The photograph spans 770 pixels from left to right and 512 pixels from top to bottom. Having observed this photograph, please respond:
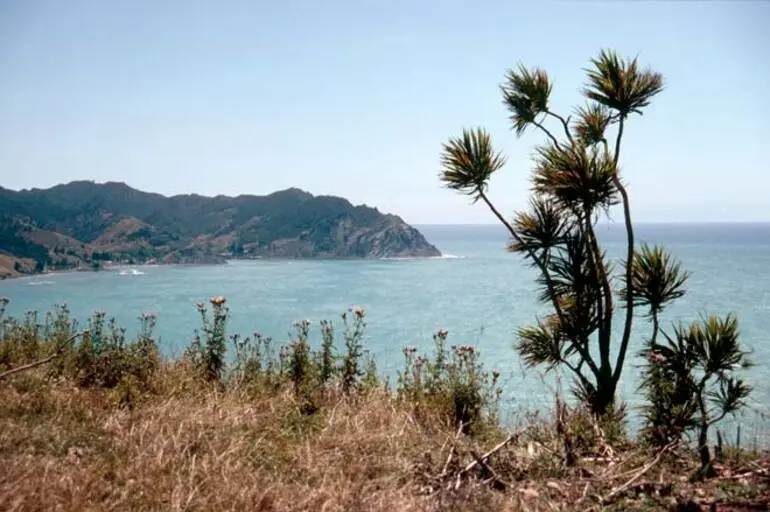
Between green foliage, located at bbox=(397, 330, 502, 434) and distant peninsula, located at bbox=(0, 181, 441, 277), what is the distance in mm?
127652

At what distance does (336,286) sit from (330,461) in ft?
243

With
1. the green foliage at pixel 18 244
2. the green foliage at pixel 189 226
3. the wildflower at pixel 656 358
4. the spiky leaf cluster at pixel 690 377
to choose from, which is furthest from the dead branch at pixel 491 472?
the green foliage at pixel 189 226

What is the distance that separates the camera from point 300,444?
427 cm

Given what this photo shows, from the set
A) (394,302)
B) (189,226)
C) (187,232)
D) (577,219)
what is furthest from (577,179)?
(189,226)

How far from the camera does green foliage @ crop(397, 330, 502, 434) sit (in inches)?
209

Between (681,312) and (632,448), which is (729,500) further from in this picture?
(681,312)

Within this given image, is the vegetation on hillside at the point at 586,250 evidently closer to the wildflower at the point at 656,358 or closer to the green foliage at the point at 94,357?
the wildflower at the point at 656,358

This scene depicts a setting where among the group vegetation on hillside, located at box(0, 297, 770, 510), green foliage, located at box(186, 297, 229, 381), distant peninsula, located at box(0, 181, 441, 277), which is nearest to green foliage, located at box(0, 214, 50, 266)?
distant peninsula, located at box(0, 181, 441, 277)

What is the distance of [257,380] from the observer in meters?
6.01

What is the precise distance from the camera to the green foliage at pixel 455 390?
5297mm

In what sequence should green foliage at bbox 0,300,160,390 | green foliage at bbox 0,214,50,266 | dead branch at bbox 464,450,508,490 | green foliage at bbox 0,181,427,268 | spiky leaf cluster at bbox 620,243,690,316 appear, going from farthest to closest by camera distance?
green foliage at bbox 0,181,427,268 < green foliage at bbox 0,214,50,266 < spiky leaf cluster at bbox 620,243,690,316 < green foliage at bbox 0,300,160,390 < dead branch at bbox 464,450,508,490

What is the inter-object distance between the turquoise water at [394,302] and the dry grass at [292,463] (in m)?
8.85

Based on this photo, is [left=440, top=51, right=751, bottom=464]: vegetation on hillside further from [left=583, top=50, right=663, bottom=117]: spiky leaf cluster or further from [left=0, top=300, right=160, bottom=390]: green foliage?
[left=0, top=300, right=160, bottom=390]: green foliage

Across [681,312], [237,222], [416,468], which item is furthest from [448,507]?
[237,222]
